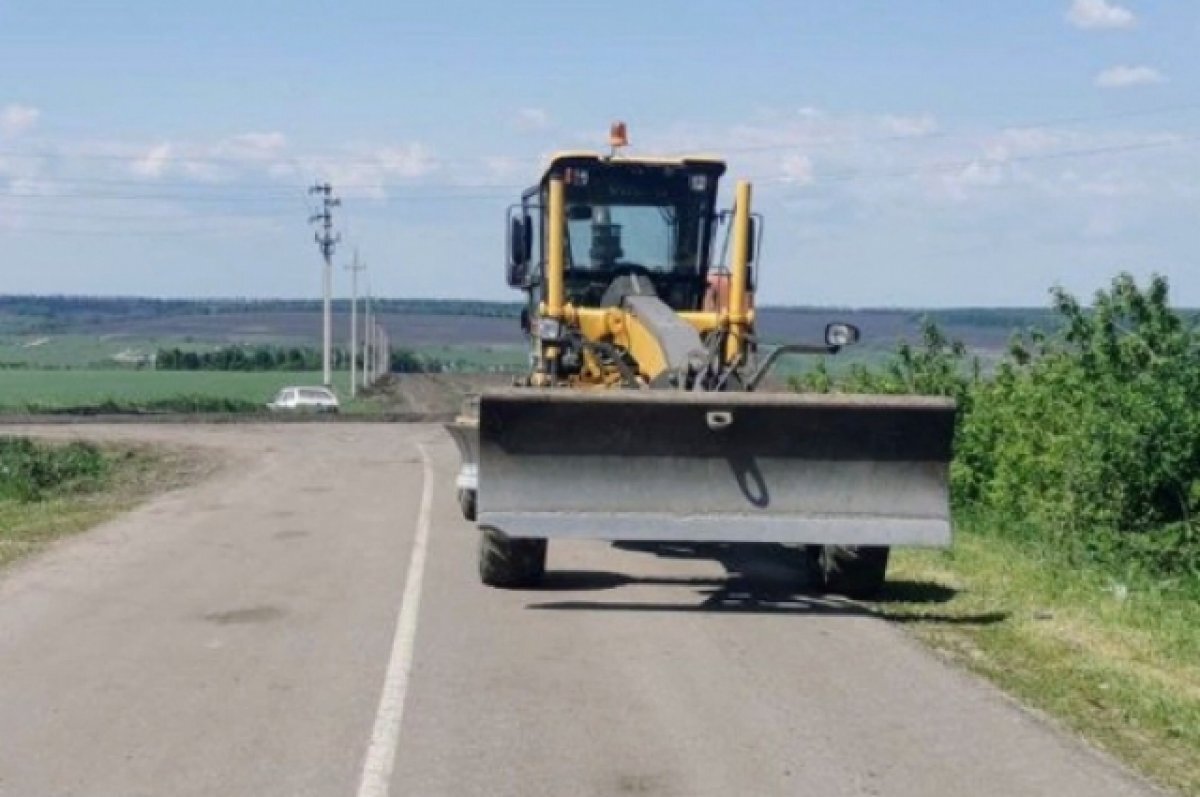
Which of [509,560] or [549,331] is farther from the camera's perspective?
[549,331]

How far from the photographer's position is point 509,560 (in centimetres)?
1373

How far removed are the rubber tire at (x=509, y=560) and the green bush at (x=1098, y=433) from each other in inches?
251

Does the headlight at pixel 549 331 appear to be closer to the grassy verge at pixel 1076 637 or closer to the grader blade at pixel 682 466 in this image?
the grader blade at pixel 682 466

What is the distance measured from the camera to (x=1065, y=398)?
20906 millimetres

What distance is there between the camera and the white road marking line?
7.98 m

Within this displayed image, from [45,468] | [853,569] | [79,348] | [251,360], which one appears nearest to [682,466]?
[853,569]

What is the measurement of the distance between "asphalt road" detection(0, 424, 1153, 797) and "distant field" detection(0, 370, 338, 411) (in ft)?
159

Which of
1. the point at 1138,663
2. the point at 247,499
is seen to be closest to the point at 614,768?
the point at 1138,663

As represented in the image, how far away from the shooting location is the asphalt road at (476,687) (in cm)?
812

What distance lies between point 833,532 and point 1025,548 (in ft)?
19.2

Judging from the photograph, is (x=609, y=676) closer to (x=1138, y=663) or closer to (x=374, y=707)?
(x=374, y=707)

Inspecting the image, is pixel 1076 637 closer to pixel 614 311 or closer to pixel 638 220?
pixel 614 311

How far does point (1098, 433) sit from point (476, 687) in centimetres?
1016

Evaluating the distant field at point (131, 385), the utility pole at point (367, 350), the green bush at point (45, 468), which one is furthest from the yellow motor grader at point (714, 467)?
the utility pole at point (367, 350)
